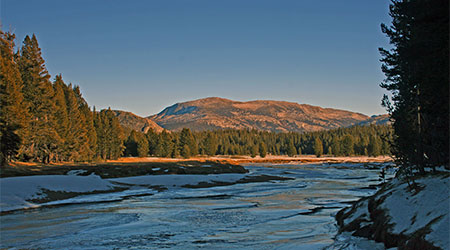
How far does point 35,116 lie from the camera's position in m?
57.7

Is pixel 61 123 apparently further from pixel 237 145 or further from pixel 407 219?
pixel 237 145

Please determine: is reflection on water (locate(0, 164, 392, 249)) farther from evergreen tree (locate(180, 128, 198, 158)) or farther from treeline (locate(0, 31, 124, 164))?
evergreen tree (locate(180, 128, 198, 158))

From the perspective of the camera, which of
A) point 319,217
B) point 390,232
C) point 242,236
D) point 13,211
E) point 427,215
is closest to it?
point 427,215

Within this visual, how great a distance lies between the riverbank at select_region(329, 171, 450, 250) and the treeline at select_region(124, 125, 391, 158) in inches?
2967

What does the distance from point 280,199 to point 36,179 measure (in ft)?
64.7

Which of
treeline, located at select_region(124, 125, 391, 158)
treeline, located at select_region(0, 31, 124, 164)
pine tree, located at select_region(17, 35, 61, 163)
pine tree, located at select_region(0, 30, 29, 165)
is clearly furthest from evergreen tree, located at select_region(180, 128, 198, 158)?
pine tree, located at select_region(0, 30, 29, 165)

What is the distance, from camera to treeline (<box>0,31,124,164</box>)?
135 feet

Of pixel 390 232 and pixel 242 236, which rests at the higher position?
pixel 390 232

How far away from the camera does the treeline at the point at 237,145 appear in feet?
413

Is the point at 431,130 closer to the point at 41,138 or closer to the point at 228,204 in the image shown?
the point at 228,204

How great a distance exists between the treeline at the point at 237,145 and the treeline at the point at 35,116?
113 feet

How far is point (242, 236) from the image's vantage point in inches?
576

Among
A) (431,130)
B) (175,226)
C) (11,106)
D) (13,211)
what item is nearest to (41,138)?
(11,106)

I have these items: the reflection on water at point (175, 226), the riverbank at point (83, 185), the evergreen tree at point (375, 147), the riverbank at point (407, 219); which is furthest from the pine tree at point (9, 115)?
the evergreen tree at point (375, 147)
